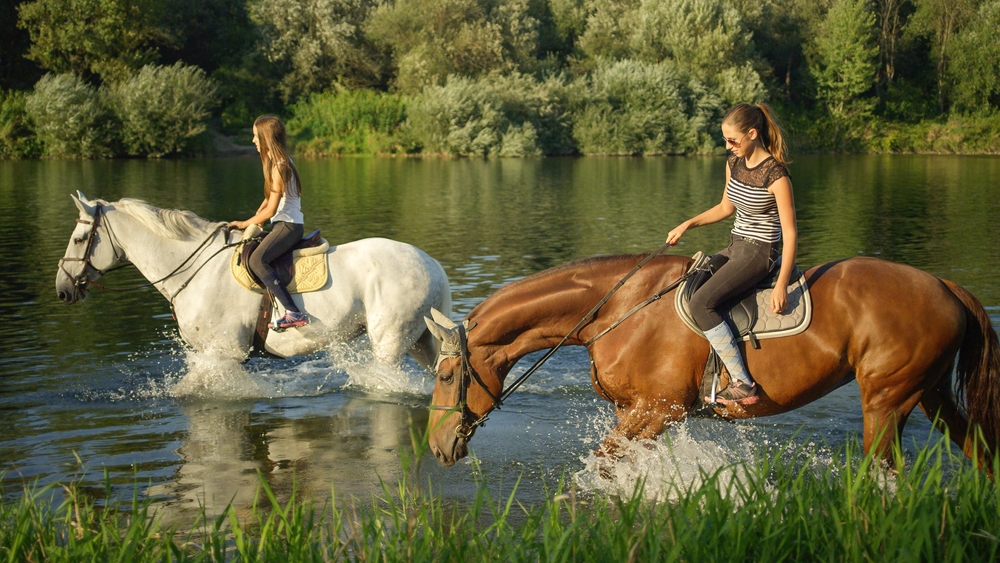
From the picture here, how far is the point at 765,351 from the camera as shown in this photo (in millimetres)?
5840

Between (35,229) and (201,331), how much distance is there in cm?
1589

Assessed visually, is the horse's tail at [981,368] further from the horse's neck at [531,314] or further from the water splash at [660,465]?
the horse's neck at [531,314]

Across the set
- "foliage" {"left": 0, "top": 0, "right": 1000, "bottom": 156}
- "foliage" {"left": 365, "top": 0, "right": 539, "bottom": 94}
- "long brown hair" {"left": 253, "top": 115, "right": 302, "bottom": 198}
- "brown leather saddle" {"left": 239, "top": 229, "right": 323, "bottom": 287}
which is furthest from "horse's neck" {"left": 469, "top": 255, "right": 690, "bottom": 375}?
"foliage" {"left": 365, "top": 0, "right": 539, "bottom": 94}

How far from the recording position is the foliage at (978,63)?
6159 centimetres

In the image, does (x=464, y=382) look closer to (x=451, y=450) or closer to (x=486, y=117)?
(x=451, y=450)

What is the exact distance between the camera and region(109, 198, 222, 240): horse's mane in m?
9.28

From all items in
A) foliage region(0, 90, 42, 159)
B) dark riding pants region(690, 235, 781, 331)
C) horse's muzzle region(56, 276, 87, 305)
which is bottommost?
horse's muzzle region(56, 276, 87, 305)

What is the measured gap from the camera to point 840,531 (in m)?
4.12

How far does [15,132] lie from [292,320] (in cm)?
5068

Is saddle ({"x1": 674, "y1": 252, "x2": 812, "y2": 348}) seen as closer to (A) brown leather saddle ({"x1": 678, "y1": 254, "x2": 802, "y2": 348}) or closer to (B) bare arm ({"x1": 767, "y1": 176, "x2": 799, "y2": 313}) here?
(A) brown leather saddle ({"x1": 678, "y1": 254, "x2": 802, "y2": 348})

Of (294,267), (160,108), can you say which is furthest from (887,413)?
(160,108)

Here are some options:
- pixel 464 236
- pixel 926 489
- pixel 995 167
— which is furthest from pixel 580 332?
pixel 995 167

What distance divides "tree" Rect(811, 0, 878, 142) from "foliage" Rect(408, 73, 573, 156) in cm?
1958

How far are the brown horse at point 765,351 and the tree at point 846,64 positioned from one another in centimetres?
6214
